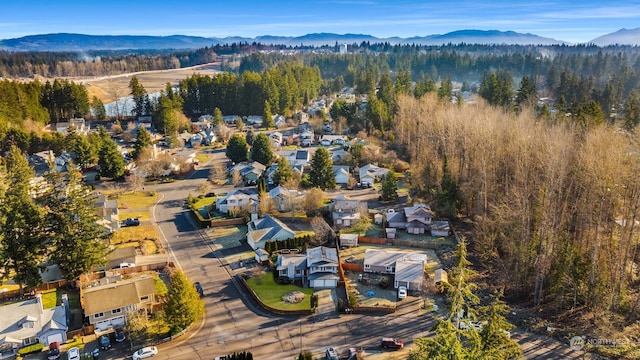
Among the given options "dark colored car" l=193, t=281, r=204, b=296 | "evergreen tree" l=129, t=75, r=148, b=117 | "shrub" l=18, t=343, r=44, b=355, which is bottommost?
"shrub" l=18, t=343, r=44, b=355

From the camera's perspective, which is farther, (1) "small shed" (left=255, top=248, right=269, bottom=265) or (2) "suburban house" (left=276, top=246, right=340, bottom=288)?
(1) "small shed" (left=255, top=248, right=269, bottom=265)

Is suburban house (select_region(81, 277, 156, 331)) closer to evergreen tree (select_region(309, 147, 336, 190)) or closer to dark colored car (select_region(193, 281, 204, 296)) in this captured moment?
dark colored car (select_region(193, 281, 204, 296))

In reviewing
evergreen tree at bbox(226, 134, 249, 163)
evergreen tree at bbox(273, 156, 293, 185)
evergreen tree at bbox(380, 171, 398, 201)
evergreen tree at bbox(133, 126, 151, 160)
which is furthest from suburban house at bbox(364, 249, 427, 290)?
evergreen tree at bbox(133, 126, 151, 160)

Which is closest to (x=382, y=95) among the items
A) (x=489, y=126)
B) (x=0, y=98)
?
(x=489, y=126)

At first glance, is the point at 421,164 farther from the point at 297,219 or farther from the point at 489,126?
the point at 297,219

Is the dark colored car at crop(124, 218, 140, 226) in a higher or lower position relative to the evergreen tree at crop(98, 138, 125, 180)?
lower

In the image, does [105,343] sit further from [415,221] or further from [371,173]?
[371,173]
